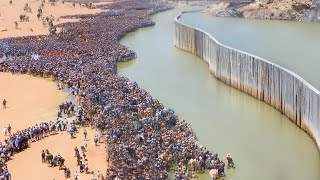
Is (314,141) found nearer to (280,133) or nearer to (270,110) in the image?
(280,133)

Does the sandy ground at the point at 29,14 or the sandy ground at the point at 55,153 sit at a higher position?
the sandy ground at the point at 55,153

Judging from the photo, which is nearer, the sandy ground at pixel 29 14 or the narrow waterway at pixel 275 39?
the narrow waterway at pixel 275 39

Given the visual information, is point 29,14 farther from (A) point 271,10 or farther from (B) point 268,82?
(B) point 268,82

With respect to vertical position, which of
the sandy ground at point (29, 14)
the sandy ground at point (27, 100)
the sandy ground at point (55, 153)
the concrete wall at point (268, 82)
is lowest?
the sandy ground at point (29, 14)

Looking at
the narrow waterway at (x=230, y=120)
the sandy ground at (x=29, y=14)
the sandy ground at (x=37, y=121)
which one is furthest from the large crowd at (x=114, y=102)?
the sandy ground at (x=29, y=14)

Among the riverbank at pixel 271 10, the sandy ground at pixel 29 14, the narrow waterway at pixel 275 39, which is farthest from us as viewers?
the riverbank at pixel 271 10

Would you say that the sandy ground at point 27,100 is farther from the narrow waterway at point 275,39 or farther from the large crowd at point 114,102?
the narrow waterway at point 275,39

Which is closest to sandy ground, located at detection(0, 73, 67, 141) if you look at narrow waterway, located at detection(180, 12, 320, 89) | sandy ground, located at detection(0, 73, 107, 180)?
sandy ground, located at detection(0, 73, 107, 180)
